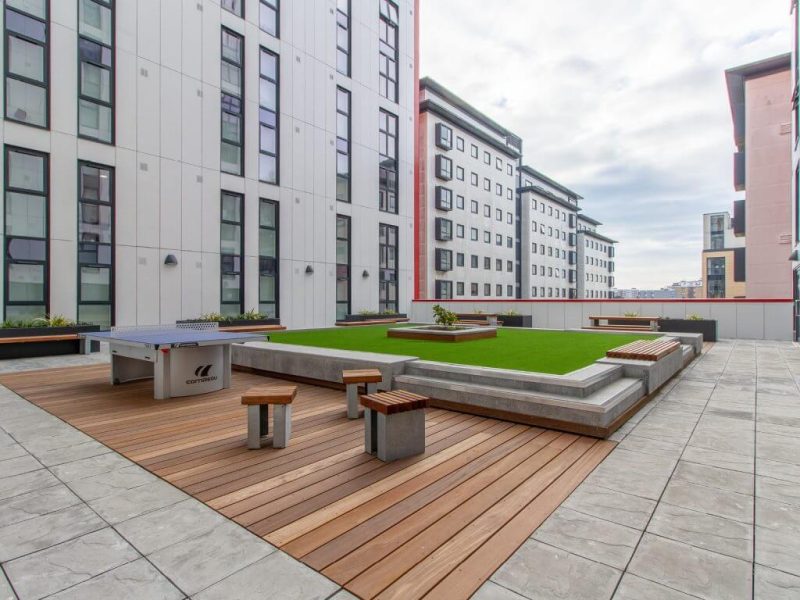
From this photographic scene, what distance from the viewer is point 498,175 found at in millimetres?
43625

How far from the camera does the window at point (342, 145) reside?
21500 mm

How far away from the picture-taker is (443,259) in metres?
35.1

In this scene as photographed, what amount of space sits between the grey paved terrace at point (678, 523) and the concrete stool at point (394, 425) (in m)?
1.54

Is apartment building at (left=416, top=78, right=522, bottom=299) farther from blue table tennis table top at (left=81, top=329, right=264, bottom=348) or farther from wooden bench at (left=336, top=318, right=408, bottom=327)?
blue table tennis table top at (left=81, top=329, right=264, bottom=348)

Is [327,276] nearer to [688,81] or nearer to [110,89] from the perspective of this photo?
[110,89]

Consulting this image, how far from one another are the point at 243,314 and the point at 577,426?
558 inches

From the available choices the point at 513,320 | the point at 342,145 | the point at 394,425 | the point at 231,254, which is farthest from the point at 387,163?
the point at 394,425

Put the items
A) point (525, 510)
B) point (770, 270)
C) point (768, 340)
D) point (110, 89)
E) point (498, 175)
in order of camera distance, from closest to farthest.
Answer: point (525, 510), point (110, 89), point (768, 340), point (770, 270), point (498, 175)

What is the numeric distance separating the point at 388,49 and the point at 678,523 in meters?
27.0

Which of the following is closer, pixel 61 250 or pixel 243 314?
pixel 61 250

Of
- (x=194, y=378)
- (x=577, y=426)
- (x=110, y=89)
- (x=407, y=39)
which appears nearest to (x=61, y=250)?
(x=110, y=89)

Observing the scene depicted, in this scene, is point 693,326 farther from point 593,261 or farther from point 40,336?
point 593,261

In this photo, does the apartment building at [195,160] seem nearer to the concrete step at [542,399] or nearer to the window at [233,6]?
the window at [233,6]

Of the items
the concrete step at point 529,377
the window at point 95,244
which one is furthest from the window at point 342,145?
the concrete step at point 529,377
